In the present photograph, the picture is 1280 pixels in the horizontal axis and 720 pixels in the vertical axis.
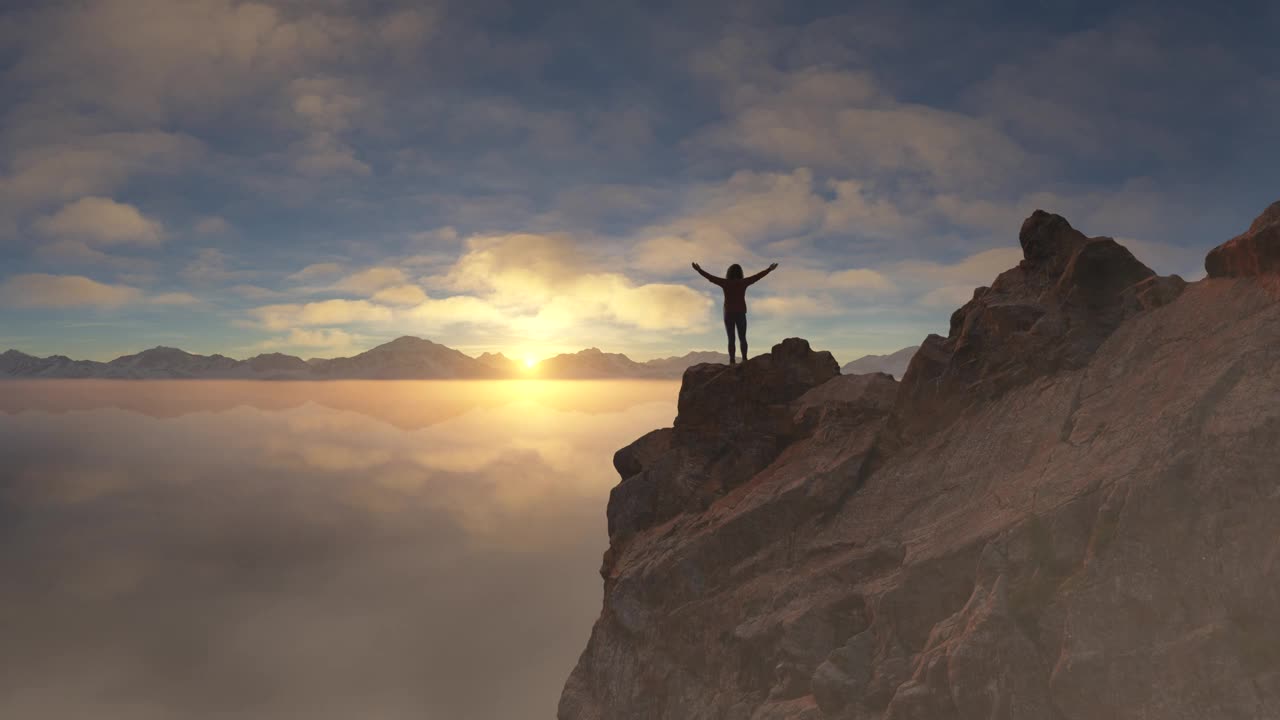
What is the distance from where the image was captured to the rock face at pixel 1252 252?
11.5 metres

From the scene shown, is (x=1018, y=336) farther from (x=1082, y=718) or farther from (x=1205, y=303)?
(x=1082, y=718)

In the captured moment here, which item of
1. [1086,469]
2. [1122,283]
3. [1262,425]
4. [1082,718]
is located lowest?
[1082,718]

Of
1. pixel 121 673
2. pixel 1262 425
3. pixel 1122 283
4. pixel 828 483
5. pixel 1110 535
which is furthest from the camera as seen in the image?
pixel 121 673

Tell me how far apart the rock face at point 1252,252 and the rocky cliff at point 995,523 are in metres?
0.06

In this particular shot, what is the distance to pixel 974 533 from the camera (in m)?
12.2

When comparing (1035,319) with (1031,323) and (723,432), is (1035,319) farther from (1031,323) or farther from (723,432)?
(723,432)

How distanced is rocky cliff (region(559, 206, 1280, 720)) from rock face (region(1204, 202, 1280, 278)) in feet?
0.18

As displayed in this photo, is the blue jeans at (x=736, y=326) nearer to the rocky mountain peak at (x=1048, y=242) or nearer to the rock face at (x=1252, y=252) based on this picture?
the rocky mountain peak at (x=1048, y=242)

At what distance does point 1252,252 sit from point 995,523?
24.8 ft

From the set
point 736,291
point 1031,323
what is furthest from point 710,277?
point 1031,323

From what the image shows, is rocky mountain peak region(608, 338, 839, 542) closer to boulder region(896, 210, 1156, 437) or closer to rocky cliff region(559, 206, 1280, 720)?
rocky cliff region(559, 206, 1280, 720)

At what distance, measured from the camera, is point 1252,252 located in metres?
12.0

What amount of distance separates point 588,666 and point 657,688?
4972mm

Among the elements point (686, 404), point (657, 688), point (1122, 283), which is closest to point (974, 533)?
point (1122, 283)
